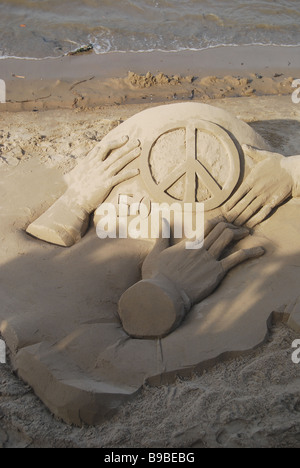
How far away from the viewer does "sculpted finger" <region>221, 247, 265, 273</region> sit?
3.46 meters

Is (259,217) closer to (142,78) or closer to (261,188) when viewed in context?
(261,188)

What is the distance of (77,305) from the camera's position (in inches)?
130

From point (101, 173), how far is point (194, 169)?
718 mm

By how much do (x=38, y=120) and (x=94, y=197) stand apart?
8.03ft

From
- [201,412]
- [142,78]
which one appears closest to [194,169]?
[201,412]

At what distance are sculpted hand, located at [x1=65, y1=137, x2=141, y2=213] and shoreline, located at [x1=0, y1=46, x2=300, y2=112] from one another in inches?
102

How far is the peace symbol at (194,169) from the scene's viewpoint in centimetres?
361

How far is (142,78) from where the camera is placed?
6879 millimetres

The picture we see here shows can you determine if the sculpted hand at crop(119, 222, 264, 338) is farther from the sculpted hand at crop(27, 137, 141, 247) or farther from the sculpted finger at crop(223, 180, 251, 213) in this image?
the sculpted hand at crop(27, 137, 141, 247)

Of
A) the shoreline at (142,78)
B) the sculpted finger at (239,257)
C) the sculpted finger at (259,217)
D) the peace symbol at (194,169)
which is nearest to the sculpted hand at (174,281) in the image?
the sculpted finger at (239,257)

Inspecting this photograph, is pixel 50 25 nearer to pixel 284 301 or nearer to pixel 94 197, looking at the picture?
pixel 94 197

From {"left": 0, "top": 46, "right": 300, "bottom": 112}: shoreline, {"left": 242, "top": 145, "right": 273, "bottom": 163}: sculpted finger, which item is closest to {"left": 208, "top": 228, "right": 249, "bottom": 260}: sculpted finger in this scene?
{"left": 242, "top": 145, "right": 273, "bottom": 163}: sculpted finger

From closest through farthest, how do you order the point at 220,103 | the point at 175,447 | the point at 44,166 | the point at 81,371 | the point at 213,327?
1. the point at 175,447
2. the point at 81,371
3. the point at 213,327
4. the point at 44,166
5. the point at 220,103

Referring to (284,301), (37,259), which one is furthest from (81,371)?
(284,301)
